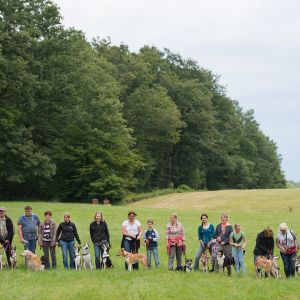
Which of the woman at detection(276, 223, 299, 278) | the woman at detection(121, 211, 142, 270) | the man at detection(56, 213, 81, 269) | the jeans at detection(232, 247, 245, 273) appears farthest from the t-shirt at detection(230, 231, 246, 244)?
the man at detection(56, 213, 81, 269)

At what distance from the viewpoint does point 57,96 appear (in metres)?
46.9

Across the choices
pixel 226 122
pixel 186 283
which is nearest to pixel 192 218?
pixel 186 283

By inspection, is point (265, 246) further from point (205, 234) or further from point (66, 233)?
point (66, 233)

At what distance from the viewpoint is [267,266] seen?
14.7m

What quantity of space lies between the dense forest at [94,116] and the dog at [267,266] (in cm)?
2945

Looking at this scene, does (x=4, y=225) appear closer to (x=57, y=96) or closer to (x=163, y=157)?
(x=57, y=96)

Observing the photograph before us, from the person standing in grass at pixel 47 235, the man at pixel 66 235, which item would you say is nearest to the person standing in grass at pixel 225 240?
the man at pixel 66 235

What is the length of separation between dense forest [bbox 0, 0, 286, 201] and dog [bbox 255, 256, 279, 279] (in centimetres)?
2945

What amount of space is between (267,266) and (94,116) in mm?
39816

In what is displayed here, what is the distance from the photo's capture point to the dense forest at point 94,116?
142 ft

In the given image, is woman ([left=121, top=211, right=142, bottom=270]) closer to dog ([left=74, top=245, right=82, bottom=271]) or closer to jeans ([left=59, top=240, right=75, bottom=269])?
dog ([left=74, top=245, right=82, bottom=271])

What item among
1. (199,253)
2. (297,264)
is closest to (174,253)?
(199,253)

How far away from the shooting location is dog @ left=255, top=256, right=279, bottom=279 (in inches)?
578

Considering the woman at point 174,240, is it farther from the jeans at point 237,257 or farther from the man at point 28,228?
the man at point 28,228
